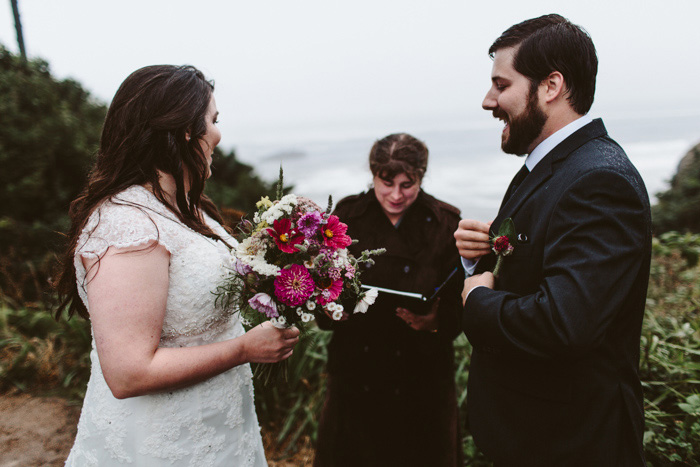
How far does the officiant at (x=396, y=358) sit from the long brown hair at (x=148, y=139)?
1.28 metres

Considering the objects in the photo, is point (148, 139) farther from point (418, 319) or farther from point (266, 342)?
point (418, 319)

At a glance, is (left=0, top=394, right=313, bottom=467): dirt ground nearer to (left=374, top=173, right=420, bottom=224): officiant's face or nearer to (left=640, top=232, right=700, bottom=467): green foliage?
(left=374, top=173, right=420, bottom=224): officiant's face

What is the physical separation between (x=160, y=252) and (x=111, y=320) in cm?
28

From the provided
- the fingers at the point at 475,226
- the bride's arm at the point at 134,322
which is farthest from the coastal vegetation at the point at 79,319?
the fingers at the point at 475,226

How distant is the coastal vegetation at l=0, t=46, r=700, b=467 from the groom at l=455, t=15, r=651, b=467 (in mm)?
1106

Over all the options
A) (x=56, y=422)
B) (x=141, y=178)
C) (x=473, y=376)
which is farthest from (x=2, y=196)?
(x=473, y=376)

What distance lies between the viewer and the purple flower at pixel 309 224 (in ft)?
5.33

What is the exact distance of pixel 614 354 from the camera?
161 centimetres

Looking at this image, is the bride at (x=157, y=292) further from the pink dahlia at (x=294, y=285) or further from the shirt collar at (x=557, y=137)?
the shirt collar at (x=557, y=137)

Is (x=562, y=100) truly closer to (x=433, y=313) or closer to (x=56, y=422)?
(x=433, y=313)

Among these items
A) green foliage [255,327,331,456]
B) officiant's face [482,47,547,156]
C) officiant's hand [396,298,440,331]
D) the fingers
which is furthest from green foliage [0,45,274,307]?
officiant's face [482,47,547,156]

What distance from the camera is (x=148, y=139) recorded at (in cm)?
178

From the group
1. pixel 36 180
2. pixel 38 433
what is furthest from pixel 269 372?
pixel 36 180

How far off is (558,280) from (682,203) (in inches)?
365
